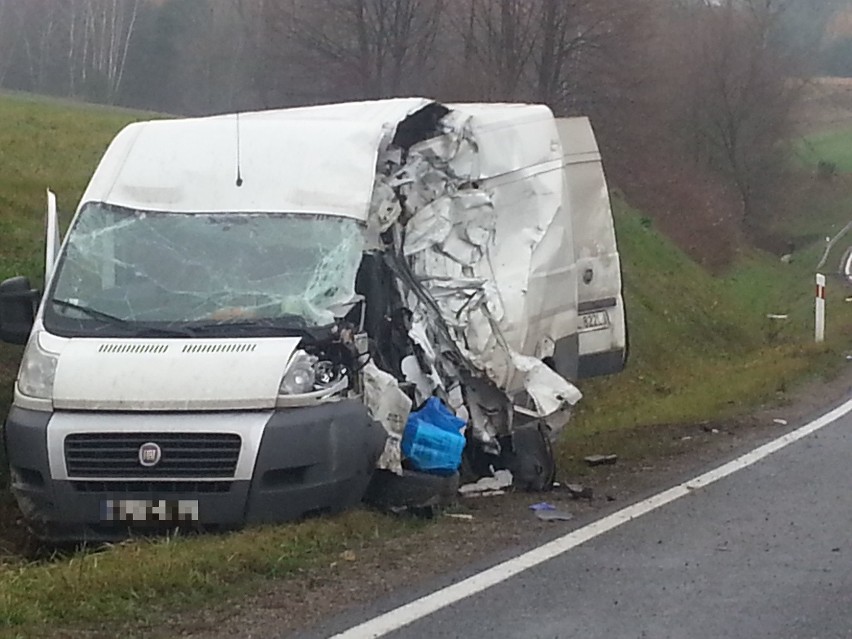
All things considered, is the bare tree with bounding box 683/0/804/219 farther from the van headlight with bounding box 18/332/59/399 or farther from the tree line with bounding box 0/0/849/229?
the van headlight with bounding box 18/332/59/399

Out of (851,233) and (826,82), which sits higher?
(826,82)

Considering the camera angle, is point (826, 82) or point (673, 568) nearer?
point (673, 568)

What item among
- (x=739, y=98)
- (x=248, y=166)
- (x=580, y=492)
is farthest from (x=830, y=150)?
(x=248, y=166)

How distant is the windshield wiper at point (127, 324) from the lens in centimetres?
771

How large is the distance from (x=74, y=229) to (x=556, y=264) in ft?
10.7

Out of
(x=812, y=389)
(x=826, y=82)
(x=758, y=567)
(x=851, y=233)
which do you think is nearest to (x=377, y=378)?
(x=758, y=567)

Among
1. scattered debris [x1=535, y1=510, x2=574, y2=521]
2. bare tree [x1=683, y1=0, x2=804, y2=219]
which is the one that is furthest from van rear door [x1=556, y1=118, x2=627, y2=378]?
bare tree [x1=683, y1=0, x2=804, y2=219]

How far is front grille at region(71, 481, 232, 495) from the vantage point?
7125 mm

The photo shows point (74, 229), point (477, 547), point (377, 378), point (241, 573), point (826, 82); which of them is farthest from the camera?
point (826, 82)

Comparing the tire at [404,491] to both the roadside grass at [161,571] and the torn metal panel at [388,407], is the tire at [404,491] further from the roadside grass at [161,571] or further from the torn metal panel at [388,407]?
the roadside grass at [161,571]

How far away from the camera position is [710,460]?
10281mm

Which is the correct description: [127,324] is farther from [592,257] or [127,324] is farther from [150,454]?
[592,257]

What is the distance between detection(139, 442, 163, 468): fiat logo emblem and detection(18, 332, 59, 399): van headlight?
604 mm

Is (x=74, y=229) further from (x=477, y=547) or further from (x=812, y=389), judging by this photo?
(x=812, y=389)
